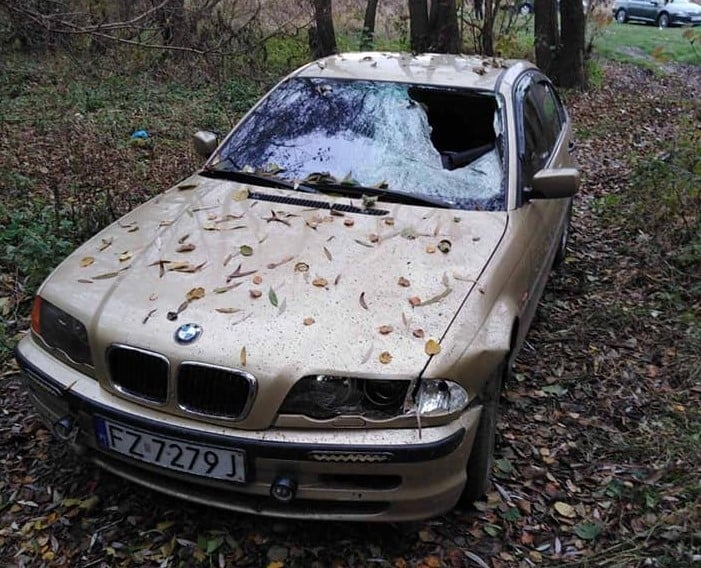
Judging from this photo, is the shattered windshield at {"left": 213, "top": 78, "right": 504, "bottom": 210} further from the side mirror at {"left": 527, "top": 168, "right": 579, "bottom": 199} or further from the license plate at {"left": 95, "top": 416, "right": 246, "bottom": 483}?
the license plate at {"left": 95, "top": 416, "right": 246, "bottom": 483}

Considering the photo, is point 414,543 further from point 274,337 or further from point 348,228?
point 348,228

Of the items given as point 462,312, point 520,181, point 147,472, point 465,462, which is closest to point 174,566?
point 147,472

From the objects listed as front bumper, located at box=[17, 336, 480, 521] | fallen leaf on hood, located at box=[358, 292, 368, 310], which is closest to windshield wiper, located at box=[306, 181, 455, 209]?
fallen leaf on hood, located at box=[358, 292, 368, 310]

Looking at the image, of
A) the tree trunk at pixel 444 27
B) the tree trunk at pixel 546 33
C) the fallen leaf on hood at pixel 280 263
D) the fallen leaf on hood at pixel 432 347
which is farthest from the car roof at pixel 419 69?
the tree trunk at pixel 546 33

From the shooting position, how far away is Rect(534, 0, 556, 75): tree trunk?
475 inches

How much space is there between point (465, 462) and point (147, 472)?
3.95 feet

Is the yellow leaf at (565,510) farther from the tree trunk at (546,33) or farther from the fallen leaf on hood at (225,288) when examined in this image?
the tree trunk at (546,33)

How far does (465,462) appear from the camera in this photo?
2580 mm

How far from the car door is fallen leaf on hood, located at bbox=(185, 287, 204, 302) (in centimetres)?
152

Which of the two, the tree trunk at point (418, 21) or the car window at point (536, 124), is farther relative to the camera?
the tree trunk at point (418, 21)

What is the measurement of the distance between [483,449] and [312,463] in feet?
2.61

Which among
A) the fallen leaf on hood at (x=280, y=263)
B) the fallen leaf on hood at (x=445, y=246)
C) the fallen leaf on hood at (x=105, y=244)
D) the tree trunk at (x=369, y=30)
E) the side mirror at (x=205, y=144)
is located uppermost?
the side mirror at (x=205, y=144)

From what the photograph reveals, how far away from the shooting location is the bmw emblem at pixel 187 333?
2.45 metres

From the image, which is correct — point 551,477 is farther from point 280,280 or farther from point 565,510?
point 280,280
